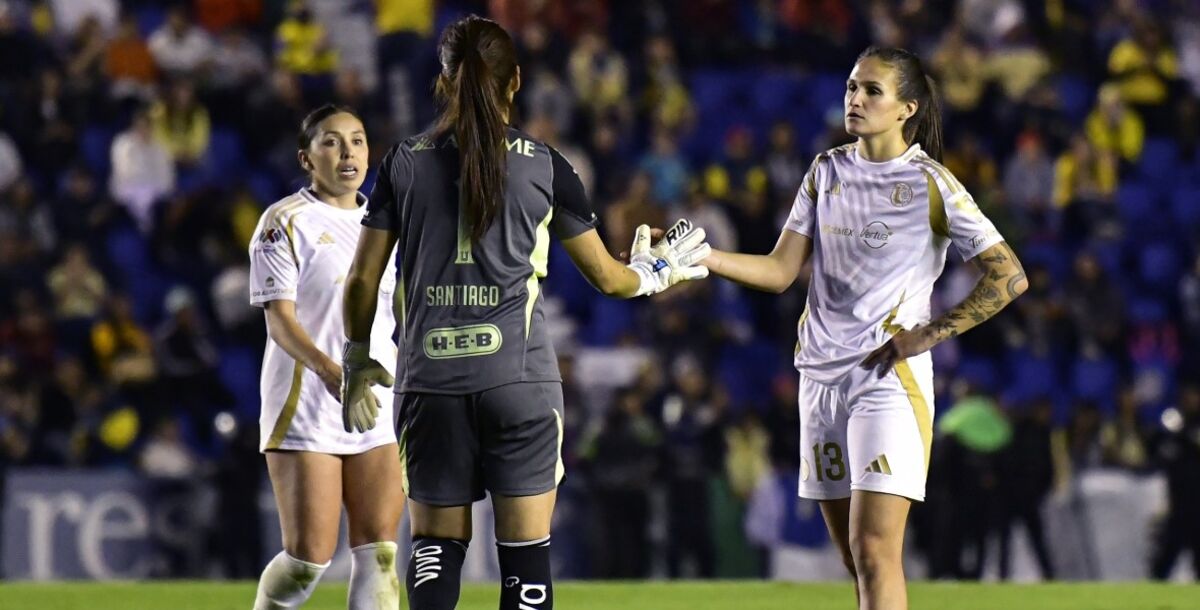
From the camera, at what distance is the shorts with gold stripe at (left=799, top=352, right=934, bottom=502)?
5.51 metres

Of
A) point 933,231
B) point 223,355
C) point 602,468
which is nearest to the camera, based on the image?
point 933,231

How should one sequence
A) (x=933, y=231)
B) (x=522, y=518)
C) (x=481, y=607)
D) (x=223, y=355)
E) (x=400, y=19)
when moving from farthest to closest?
(x=400, y=19), (x=223, y=355), (x=481, y=607), (x=933, y=231), (x=522, y=518)

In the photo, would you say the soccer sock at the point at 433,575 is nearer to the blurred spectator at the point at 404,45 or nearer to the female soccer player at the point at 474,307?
the female soccer player at the point at 474,307

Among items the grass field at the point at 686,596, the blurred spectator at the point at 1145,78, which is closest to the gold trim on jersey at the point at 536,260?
the grass field at the point at 686,596

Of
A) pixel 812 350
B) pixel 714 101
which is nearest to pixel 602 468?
pixel 714 101

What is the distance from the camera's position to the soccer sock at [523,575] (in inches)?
192

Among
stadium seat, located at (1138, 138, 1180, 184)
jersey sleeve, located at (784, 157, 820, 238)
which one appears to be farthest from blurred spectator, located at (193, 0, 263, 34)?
jersey sleeve, located at (784, 157, 820, 238)

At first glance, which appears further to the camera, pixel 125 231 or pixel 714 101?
pixel 714 101

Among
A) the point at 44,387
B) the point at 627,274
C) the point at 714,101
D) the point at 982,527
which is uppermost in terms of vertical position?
the point at 714,101

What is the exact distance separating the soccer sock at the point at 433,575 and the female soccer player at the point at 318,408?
143 centimetres

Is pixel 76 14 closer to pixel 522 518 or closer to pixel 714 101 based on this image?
pixel 714 101

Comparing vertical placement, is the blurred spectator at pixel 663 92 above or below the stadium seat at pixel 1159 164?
above

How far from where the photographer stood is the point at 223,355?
45.7 ft

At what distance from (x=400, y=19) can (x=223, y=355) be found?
14.8ft
